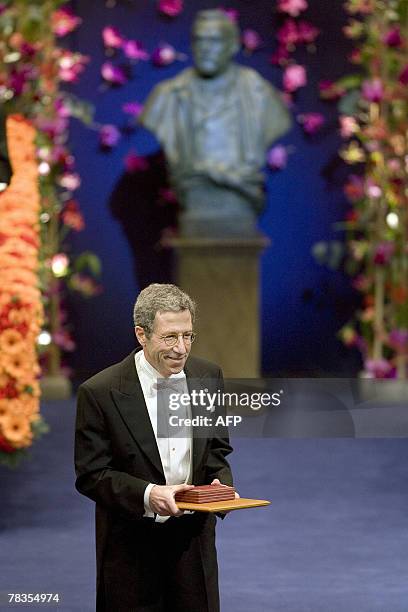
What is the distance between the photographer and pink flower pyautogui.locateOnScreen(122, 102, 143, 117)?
868 cm

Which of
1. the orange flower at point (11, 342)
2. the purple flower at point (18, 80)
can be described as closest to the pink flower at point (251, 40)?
the purple flower at point (18, 80)

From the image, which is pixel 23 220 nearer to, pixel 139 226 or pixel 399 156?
pixel 399 156

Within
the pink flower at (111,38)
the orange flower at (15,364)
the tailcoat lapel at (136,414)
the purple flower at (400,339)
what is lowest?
the tailcoat lapel at (136,414)

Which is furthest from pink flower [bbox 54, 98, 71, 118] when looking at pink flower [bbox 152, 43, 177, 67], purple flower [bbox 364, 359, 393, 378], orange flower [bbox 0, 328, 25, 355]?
orange flower [bbox 0, 328, 25, 355]

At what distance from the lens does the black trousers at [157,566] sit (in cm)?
242

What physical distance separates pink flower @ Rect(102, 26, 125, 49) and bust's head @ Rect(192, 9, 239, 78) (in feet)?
3.91

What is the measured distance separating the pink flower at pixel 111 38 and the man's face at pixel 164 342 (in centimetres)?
646

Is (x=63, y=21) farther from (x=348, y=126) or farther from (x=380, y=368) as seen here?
(x=380, y=368)

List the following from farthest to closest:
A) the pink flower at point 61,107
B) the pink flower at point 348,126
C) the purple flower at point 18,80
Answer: the pink flower at point 348,126 < the pink flower at point 61,107 < the purple flower at point 18,80

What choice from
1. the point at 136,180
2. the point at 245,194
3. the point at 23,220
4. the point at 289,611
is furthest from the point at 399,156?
the point at 289,611

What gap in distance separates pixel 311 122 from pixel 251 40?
63 centimetres

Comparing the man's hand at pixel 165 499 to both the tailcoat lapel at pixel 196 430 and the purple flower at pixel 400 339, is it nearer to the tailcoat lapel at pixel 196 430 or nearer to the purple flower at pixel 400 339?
the tailcoat lapel at pixel 196 430

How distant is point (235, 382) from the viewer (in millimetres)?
2463

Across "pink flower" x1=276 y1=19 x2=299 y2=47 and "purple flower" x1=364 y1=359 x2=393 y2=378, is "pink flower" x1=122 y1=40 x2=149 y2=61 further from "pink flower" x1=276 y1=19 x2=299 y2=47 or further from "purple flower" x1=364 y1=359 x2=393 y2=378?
"purple flower" x1=364 y1=359 x2=393 y2=378
